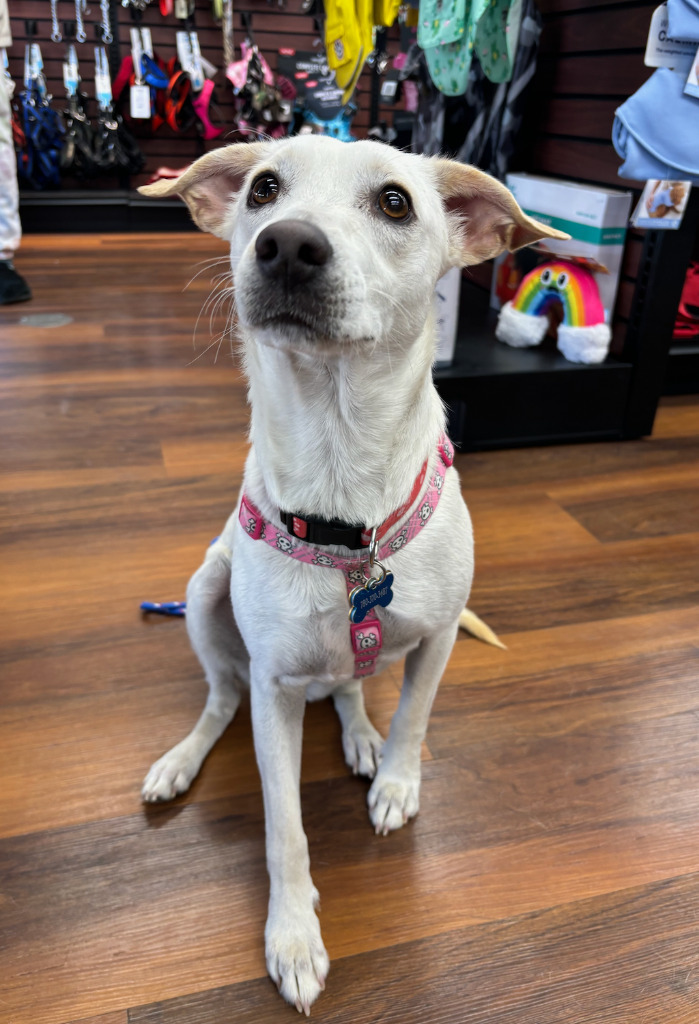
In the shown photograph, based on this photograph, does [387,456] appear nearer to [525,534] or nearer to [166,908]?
[166,908]

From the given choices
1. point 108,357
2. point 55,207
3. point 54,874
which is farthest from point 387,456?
point 55,207

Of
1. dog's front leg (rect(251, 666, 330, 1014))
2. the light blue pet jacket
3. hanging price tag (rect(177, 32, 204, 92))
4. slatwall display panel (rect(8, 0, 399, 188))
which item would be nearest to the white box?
the light blue pet jacket

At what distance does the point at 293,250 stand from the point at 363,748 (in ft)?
2.75

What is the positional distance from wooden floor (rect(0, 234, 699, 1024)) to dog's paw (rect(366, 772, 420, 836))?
0.08ft

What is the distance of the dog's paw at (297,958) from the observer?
0.92 metres

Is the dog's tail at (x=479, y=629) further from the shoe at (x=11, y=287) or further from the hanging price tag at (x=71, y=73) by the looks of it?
the hanging price tag at (x=71, y=73)

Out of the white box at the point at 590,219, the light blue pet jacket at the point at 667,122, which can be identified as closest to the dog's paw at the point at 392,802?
Result: the light blue pet jacket at the point at 667,122

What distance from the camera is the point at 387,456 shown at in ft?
3.04

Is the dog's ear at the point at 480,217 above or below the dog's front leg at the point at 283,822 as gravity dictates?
above

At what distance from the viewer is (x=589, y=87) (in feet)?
7.50

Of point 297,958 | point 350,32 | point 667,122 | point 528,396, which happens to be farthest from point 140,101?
point 297,958

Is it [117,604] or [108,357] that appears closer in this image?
[117,604]

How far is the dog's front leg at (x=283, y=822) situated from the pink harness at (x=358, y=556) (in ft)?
0.37

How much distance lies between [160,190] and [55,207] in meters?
4.82
